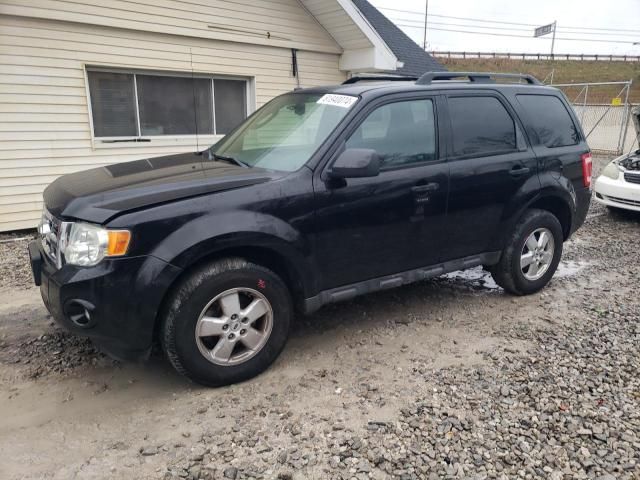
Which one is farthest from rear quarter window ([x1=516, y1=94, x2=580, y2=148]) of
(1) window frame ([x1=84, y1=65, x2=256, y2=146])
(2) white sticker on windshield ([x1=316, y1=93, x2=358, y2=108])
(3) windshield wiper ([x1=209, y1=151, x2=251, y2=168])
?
(1) window frame ([x1=84, y1=65, x2=256, y2=146])

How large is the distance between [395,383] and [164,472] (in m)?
1.54

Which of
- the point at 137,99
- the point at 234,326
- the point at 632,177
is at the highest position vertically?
the point at 137,99

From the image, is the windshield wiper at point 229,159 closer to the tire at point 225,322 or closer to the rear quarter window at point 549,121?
the tire at point 225,322

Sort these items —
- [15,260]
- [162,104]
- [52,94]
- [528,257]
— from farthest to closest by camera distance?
1. [162,104]
2. [52,94]
3. [15,260]
4. [528,257]

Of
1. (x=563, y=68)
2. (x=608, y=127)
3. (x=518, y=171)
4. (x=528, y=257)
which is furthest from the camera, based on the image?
(x=563, y=68)

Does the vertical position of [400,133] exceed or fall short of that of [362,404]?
it exceeds it

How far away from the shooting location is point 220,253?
323 cm

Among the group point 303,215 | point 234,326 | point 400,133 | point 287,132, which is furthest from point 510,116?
point 234,326

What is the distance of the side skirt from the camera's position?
363cm

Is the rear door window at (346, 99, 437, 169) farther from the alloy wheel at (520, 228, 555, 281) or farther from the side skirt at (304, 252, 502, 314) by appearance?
the alloy wheel at (520, 228, 555, 281)

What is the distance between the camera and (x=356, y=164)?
3352mm

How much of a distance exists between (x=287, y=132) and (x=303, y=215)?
813 millimetres

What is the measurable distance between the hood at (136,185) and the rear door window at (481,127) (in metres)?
1.67

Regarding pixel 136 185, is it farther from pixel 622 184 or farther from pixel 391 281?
pixel 622 184
